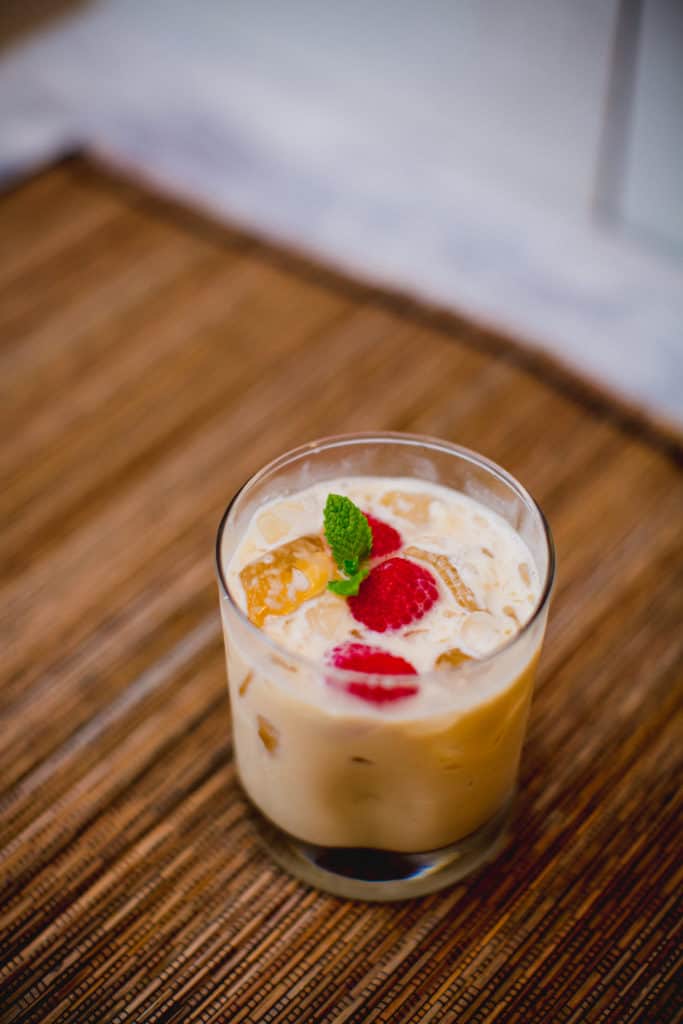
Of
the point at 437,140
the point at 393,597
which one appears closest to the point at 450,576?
the point at 393,597

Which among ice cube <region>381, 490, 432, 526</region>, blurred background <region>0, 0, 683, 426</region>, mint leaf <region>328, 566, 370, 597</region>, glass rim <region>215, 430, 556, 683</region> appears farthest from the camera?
blurred background <region>0, 0, 683, 426</region>

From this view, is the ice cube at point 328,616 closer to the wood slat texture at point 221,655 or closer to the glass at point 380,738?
the glass at point 380,738

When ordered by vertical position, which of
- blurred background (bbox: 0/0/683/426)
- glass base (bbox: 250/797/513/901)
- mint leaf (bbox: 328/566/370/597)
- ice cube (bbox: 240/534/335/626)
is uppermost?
mint leaf (bbox: 328/566/370/597)

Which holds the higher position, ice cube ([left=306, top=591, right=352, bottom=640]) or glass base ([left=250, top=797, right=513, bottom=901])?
ice cube ([left=306, top=591, right=352, bottom=640])

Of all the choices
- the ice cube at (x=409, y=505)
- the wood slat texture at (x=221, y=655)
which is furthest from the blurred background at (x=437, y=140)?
the ice cube at (x=409, y=505)

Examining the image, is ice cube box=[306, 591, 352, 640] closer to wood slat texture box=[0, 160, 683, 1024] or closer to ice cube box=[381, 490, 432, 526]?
ice cube box=[381, 490, 432, 526]

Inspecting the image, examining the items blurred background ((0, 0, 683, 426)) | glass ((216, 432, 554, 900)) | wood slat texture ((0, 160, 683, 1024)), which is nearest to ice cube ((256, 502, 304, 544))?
glass ((216, 432, 554, 900))

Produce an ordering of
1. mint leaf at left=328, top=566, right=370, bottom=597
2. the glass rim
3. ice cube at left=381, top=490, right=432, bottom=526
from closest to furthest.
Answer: the glass rim < mint leaf at left=328, top=566, right=370, bottom=597 < ice cube at left=381, top=490, right=432, bottom=526
